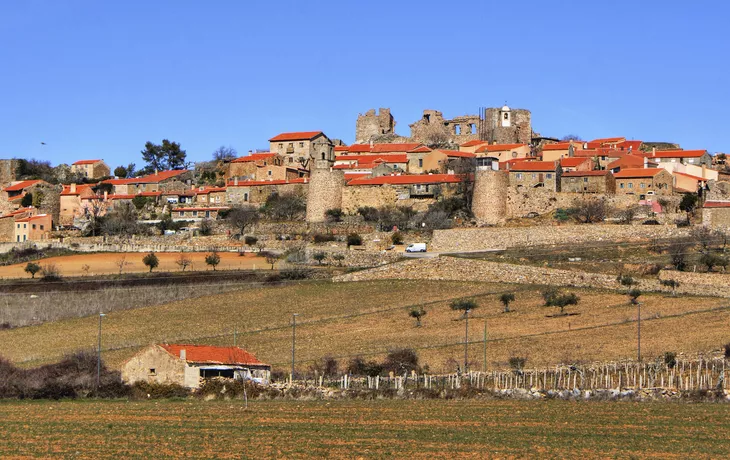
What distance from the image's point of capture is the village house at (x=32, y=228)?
77562 mm

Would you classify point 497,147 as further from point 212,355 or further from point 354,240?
point 212,355

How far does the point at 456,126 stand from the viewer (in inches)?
3765

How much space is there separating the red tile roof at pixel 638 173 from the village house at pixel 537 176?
336cm

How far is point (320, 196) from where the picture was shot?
72000 mm

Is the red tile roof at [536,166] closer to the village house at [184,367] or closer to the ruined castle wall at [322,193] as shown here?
the ruined castle wall at [322,193]

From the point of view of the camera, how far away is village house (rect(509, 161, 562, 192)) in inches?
2781

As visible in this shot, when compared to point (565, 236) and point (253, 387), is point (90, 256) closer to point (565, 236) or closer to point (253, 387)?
point (565, 236)

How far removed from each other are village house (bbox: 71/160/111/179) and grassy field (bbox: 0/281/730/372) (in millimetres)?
44052

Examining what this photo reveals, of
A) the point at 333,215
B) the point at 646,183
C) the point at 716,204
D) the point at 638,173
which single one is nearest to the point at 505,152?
the point at 638,173

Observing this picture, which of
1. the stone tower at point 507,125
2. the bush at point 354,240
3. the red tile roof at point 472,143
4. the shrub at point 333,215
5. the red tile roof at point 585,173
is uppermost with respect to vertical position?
the stone tower at point 507,125

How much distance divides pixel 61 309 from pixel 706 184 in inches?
1396

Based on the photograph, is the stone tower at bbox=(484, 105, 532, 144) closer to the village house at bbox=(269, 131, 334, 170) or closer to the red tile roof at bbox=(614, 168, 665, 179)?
the village house at bbox=(269, 131, 334, 170)

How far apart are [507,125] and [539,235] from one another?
98.6ft

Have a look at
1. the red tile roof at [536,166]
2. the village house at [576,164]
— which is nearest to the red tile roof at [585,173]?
the red tile roof at [536,166]
